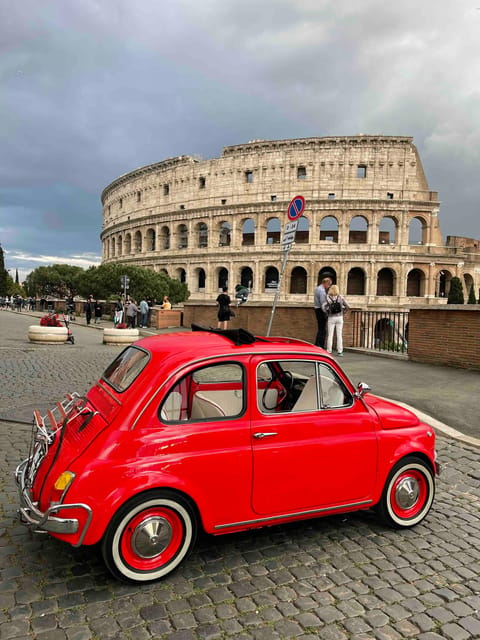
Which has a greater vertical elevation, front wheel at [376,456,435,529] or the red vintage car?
the red vintage car

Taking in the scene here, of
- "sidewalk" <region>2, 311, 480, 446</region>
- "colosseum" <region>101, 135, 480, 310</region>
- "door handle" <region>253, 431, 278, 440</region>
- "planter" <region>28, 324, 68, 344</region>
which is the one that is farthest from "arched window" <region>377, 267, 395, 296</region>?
"door handle" <region>253, 431, 278, 440</region>

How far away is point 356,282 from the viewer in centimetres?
5222

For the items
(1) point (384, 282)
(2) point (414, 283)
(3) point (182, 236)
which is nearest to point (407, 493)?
(1) point (384, 282)

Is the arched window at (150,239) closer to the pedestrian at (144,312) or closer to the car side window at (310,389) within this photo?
the pedestrian at (144,312)

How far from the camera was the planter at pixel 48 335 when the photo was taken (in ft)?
50.1

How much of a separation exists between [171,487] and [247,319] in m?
16.3

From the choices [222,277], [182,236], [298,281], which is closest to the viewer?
[298,281]

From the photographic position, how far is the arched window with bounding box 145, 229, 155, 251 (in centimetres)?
6328

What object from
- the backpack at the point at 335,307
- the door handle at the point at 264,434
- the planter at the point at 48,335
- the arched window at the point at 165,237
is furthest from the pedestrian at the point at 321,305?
the arched window at the point at 165,237

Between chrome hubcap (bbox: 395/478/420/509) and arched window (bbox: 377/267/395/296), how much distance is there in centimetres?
5021

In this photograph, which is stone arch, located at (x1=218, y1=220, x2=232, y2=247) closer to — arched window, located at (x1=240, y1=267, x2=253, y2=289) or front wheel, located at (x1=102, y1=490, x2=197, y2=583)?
arched window, located at (x1=240, y1=267, x2=253, y2=289)

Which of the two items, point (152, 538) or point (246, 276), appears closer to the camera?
point (152, 538)

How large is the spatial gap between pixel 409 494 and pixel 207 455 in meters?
1.90

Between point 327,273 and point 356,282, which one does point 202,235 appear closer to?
point 327,273
